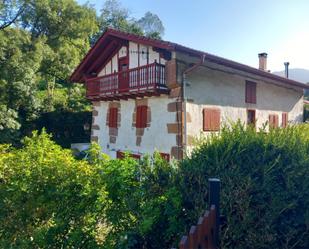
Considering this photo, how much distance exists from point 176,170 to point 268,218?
1.25 metres

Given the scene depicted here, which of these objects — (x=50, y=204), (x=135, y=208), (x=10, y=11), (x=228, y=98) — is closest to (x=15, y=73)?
(x=10, y=11)

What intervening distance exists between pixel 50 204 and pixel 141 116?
9.05 meters

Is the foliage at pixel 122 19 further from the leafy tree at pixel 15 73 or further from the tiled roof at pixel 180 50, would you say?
the tiled roof at pixel 180 50

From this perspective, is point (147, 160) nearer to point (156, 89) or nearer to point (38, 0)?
point (156, 89)

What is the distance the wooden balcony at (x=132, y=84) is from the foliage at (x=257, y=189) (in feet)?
23.5

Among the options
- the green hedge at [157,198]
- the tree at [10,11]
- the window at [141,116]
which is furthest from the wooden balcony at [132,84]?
the green hedge at [157,198]

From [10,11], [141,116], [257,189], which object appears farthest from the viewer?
[10,11]

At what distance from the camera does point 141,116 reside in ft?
41.3

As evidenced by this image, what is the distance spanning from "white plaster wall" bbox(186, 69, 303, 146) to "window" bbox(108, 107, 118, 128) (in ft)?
15.7

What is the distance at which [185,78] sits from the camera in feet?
35.1

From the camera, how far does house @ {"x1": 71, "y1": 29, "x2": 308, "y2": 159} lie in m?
10.7

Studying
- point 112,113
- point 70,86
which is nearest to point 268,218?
point 112,113

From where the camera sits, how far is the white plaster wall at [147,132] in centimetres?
1126

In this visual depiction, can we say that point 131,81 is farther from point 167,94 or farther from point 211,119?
point 211,119
